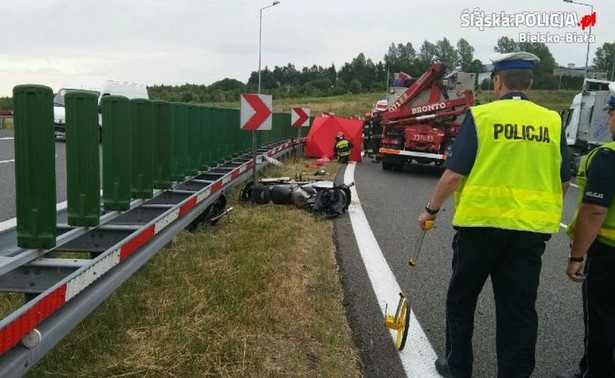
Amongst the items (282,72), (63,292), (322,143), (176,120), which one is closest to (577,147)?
(322,143)

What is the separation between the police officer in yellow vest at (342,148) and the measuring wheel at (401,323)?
44.1 ft

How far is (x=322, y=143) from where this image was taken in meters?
17.9

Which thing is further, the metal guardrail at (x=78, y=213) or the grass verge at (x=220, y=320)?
the grass verge at (x=220, y=320)

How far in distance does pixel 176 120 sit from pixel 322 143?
38.9 ft

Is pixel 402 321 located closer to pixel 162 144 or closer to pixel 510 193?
pixel 510 193

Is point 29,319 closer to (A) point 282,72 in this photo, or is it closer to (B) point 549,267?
(B) point 549,267

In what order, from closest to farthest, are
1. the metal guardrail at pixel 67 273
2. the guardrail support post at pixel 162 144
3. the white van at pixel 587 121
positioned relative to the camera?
the metal guardrail at pixel 67 273
the guardrail support post at pixel 162 144
the white van at pixel 587 121

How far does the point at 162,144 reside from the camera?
5535 millimetres

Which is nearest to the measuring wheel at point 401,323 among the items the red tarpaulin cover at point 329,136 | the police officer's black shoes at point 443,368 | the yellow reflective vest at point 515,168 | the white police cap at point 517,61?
the police officer's black shoes at point 443,368

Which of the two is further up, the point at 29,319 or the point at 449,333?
the point at 29,319

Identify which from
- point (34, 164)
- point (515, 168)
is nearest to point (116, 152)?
point (34, 164)

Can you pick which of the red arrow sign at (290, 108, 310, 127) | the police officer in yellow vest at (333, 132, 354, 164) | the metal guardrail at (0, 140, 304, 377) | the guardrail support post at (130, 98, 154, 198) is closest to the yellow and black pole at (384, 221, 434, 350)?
the metal guardrail at (0, 140, 304, 377)

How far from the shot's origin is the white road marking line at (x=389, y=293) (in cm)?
351

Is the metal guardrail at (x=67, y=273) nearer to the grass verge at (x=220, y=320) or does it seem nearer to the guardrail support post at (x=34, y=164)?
the guardrail support post at (x=34, y=164)
